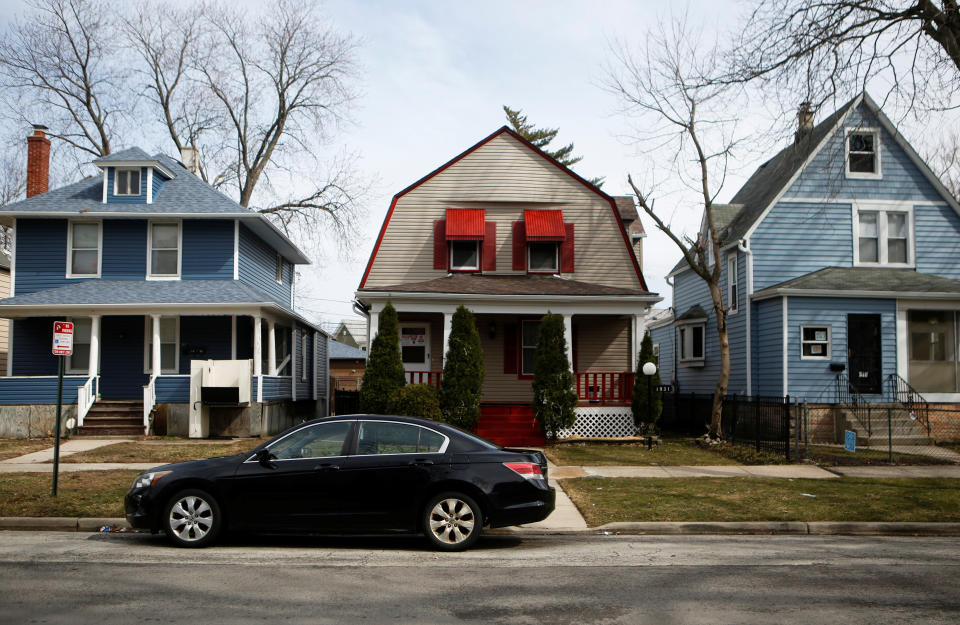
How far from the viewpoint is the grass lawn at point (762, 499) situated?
10977 millimetres

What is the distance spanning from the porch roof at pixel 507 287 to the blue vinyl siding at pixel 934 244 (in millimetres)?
8618

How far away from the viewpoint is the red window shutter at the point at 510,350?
2362cm

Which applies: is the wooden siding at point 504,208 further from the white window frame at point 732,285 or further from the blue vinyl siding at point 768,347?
the blue vinyl siding at point 768,347

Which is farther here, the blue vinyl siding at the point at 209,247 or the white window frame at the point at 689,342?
the white window frame at the point at 689,342

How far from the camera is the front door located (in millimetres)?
23281

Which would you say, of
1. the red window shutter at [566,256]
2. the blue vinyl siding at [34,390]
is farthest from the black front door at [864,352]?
the blue vinyl siding at [34,390]

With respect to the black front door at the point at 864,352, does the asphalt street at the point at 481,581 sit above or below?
below

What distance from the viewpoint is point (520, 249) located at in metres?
23.5

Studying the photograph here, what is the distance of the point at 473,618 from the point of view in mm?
6062

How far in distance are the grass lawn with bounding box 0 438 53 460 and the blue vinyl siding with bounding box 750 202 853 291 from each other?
62.4ft

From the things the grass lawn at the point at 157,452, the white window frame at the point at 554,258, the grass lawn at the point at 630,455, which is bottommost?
the grass lawn at the point at 630,455

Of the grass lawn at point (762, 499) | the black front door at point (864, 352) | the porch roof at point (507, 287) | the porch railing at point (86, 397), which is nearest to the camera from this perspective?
the grass lawn at point (762, 499)

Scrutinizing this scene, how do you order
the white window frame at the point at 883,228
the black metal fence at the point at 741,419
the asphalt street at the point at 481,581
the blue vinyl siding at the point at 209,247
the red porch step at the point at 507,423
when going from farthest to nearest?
the white window frame at the point at 883,228 → the blue vinyl siding at the point at 209,247 → the red porch step at the point at 507,423 → the black metal fence at the point at 741,419 → the asphalt street at the point at 481,581

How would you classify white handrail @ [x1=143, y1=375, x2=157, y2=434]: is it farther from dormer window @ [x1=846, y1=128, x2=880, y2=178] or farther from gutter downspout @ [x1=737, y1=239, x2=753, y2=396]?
dormer window @ [x1=846, y1=128, x2=880, y2=178]
